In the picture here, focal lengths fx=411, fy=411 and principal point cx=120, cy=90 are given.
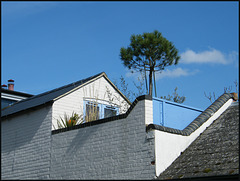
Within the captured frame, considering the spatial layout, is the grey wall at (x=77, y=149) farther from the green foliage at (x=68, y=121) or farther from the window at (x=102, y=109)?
the window at (x=102, y=109)

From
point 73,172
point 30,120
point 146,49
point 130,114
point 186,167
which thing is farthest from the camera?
point 146,49

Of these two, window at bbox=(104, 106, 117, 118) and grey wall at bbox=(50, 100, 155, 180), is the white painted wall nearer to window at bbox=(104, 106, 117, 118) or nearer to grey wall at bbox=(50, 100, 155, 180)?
grey wall at bbox=(50, 100, 155, 180)

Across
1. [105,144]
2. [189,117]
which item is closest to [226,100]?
[189,117]

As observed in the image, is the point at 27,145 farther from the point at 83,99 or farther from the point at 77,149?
the point at 77,149

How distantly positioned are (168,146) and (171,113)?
80.1 inches

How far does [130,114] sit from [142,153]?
4.16ft

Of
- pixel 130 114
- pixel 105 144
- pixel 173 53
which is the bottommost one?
pixel 105 144

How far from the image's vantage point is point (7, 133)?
52.7 feet

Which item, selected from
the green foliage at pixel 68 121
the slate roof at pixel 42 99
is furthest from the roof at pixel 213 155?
the slate roof at pixel 42 99

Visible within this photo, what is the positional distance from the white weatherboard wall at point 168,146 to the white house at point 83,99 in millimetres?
4325

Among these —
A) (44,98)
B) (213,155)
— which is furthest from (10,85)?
(213,155)

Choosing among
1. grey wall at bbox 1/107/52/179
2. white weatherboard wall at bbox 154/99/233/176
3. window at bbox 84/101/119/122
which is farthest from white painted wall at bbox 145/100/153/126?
window at bbox 84/101/119/122

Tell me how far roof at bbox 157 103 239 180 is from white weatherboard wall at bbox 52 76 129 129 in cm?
470

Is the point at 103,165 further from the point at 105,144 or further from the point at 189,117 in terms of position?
the point at 189,117
